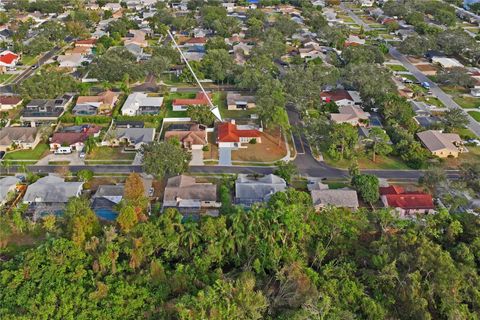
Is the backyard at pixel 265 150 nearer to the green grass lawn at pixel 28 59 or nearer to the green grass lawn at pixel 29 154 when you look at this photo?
the green grass lawn at pixel 29 154

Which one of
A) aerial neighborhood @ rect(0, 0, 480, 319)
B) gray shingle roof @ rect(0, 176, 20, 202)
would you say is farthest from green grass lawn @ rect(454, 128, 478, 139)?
gray shingle roof @ rect(0, 176, 20, 202)

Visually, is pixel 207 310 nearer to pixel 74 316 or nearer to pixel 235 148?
pixel 74 316

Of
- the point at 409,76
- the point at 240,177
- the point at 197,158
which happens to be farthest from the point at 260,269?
the point at 409,76

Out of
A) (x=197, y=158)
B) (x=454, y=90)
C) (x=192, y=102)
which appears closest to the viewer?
(x=197, y=158)

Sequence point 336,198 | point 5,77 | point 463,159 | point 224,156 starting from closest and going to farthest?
point 336,198 < point 224,156 < point 463,159 < point 5,77

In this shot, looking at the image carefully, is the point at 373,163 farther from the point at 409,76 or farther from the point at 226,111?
the point at 409,76

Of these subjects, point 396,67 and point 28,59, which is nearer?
point 396,67
